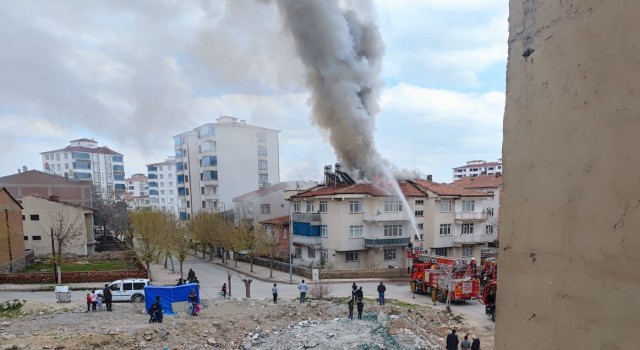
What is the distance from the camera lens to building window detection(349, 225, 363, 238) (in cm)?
2788

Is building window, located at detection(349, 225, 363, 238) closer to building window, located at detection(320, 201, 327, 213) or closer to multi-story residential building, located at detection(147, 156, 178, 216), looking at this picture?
building window, located at detection(320, 201, 327, 213)

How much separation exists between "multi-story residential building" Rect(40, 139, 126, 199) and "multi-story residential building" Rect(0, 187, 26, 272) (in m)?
46.8

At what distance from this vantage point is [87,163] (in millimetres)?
77250

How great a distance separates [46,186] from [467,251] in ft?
169

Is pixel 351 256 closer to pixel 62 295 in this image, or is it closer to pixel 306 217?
pixel 306 217

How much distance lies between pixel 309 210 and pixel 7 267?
20420 mm

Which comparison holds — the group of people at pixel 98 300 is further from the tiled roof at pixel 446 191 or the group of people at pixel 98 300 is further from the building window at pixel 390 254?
the tiled roof at pixel 446 191

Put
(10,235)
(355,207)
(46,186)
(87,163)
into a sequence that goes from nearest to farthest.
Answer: (10,235), (355,207), (46,186), (87,163)

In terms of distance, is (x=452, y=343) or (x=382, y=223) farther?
(x=382, y=223)

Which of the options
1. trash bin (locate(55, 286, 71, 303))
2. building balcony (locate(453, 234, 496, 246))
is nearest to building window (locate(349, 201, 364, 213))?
building balcony (locate(453, 234, 496, 246))

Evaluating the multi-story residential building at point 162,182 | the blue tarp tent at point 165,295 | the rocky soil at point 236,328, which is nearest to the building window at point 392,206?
the rocky soil at point 236,328

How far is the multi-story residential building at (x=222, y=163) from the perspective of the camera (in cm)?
5322

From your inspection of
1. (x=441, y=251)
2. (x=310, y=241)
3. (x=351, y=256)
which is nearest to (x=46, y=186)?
(x=310, y=241)

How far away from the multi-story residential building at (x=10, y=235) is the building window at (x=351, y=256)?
22148mm
